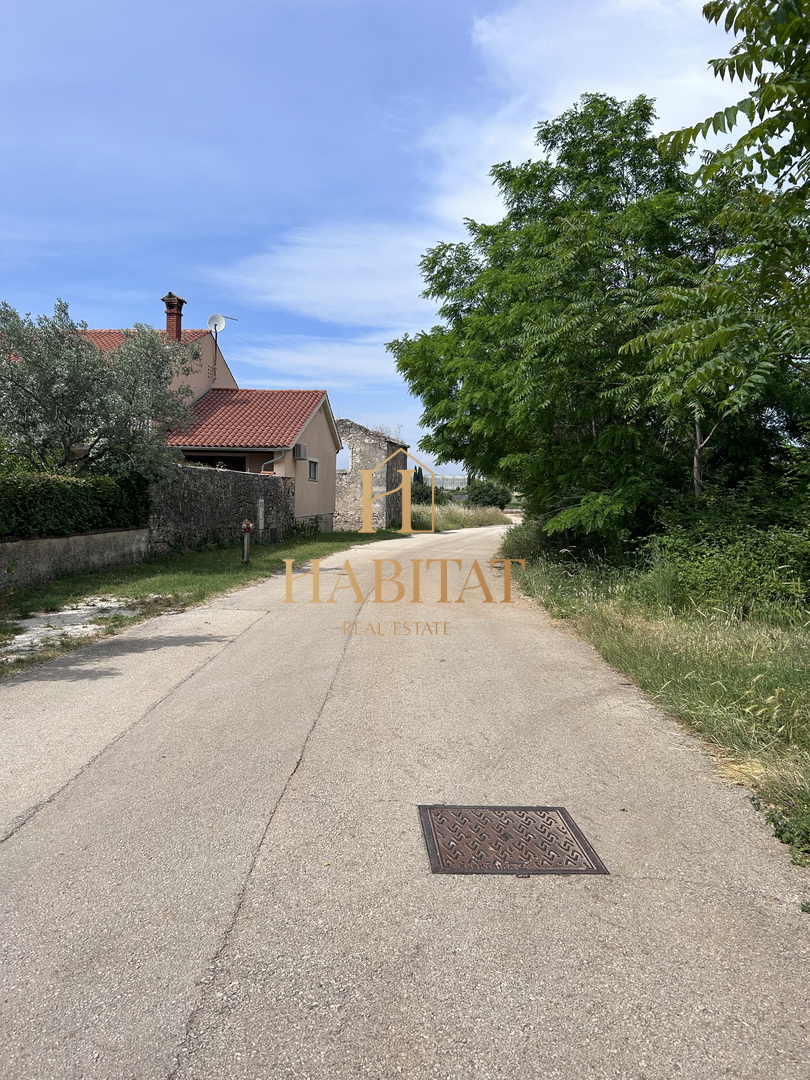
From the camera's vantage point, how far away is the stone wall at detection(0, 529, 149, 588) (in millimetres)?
11242

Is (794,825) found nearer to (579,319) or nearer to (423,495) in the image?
(579,319)

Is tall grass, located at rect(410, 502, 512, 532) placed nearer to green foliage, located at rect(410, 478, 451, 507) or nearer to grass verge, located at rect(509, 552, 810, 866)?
green foliage, located at rect(410, 478, 451, 507)

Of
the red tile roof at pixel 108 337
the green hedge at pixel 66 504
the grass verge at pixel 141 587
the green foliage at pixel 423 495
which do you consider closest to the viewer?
the grass verge at pixel 141 587

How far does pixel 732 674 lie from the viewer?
6.08 metres

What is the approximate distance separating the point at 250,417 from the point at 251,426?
0.71 meters

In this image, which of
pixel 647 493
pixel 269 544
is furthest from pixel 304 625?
pixel 269 544

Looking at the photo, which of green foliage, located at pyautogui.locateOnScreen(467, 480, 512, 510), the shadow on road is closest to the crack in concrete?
the shadow on road

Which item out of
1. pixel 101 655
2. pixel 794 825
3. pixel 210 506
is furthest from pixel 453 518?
pixel 794 825

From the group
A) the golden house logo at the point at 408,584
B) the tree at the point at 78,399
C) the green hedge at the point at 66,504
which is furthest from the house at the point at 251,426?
the green hedge at the point at 66,504

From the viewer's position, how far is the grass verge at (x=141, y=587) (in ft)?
29.7

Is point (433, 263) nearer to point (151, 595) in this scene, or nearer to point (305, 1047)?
point (151, 595)

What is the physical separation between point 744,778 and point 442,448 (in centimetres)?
1322

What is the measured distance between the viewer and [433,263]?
1680cm

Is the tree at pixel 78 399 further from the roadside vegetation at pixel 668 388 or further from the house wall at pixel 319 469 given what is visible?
the house wall at pixel 319 469
